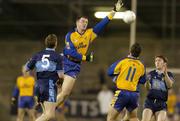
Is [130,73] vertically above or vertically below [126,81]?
above

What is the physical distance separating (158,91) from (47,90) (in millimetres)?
2727

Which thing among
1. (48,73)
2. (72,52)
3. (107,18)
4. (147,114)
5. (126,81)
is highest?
(107,18)

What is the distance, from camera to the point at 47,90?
1500 cm

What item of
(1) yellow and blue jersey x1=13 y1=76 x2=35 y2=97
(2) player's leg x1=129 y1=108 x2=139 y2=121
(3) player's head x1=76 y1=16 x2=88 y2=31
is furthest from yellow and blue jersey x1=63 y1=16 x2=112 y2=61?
(1) yellow and blue jersey x1=13 y1=76 x2=35 y2=97

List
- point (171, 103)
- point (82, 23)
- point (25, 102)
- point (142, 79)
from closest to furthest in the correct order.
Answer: point (142, 79) → point (82, 23) → point (25, 102) → point (171, 103)

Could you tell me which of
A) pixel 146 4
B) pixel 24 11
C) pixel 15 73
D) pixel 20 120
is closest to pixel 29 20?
pixel 24 11

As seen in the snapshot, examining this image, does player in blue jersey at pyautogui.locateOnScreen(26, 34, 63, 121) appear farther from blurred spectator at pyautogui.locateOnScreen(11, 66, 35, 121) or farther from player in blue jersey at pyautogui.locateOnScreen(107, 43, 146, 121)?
blurred spectator at pyautogui.locateOnScreen(11, 66, 35, 121)

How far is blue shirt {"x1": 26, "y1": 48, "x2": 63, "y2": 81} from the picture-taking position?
15.0 metres

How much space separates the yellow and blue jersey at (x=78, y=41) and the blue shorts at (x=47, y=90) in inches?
43.8

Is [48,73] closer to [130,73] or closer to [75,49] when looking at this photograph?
[75,49]

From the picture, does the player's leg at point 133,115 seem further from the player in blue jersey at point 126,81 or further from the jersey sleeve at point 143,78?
the jersey sleeve at point 143,78

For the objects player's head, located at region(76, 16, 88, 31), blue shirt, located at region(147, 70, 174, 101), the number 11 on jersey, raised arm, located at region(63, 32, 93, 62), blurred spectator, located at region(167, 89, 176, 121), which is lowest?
blurred spectator, located at region(167, 89, 176, 121)

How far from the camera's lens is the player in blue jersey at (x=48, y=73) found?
15.0 meters

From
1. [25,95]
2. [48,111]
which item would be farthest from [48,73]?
[25,95]
